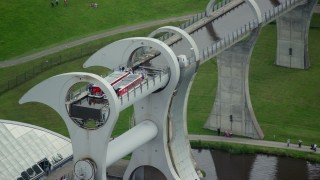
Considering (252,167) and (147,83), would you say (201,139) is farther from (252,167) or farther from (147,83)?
(147,83)

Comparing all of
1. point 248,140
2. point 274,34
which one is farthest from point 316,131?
point 274,34

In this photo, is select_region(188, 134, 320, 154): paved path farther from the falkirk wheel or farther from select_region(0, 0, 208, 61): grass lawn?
select_region(0, 0, 208, 61): grass lawn

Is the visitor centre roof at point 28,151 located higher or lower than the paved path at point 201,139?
higher

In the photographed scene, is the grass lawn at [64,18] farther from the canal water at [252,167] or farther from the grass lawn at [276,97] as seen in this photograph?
the canal water at [252,167]


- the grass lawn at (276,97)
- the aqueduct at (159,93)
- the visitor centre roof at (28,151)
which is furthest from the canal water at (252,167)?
the visitor centre roof at (28,151)

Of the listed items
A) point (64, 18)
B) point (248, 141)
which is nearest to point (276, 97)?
point (248, 141)

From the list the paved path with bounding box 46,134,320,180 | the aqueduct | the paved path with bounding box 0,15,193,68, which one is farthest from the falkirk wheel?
the paved path with bounding box 0,15,193,68

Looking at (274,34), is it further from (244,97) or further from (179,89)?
(179,89)
